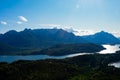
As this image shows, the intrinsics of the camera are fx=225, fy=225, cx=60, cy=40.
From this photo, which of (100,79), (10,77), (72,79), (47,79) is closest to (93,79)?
(100,79)

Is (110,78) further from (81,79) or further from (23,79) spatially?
(23,79)


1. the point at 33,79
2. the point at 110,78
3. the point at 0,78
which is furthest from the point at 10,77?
the point at 110,78

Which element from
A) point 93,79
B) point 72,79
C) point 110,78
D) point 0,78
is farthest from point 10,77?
point 110,78

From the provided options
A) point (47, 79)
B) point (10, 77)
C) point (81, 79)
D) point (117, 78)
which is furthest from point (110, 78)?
point (10, 77)

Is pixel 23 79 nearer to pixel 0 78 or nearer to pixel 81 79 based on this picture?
pixel 0 78

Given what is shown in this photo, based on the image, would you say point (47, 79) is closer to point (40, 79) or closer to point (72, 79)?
point (40, 79)

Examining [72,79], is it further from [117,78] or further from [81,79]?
[117,78]
